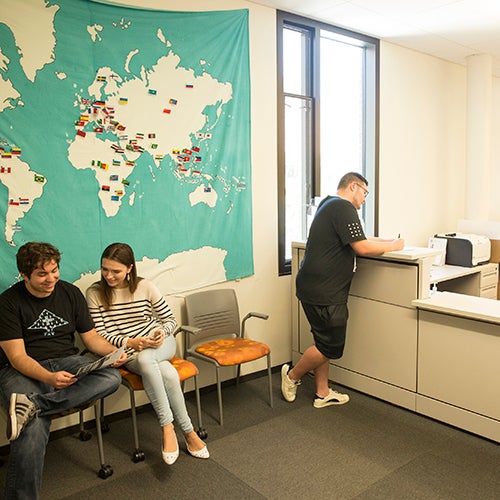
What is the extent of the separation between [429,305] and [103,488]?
204 cm

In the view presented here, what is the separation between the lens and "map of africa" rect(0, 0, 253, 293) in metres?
2.70

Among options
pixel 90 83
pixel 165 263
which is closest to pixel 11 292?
pixel 165 263

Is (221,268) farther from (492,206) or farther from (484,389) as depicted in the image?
(492,206)

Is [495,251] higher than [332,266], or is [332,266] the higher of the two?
[332,266]

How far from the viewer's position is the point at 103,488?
248 centimetres

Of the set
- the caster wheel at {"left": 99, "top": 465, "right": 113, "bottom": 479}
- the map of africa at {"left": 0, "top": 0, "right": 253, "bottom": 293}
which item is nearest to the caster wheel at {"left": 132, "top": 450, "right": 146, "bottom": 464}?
the caster wheel at {"left": 99, "top": 465, "right": 113, "bottom": 479}

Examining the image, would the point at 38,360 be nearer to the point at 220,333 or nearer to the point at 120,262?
the point at 120,262

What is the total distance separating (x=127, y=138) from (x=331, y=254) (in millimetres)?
1435

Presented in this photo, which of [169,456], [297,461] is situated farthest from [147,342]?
[297,461]

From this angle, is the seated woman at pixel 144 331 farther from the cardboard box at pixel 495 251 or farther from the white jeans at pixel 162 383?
the cardboard box at pixel 495 251

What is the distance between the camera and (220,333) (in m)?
3.52

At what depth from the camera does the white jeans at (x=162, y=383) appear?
8.61ft

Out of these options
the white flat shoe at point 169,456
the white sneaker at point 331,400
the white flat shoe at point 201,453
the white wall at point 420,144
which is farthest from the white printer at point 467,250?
the white flat shoe at point 169,456

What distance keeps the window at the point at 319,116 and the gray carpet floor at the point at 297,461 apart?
1.29 meters
